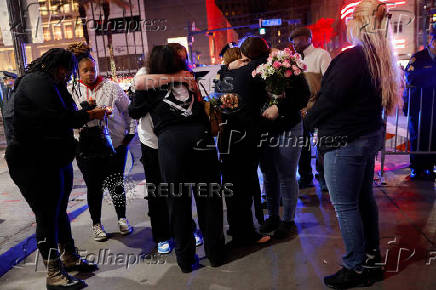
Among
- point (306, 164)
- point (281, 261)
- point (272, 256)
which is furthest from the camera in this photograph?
point (306, 164)

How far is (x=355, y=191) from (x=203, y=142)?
1272 millimetres

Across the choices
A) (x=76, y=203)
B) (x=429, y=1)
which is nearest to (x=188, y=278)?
(x=76, y=203)

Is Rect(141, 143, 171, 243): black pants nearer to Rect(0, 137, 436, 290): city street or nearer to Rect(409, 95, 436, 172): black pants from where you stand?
Rect(0, 137, 436, 290): city street

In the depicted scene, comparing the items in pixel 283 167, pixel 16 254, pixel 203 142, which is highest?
pixel 203 142

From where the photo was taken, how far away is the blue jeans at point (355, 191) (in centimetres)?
248

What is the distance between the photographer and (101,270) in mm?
3283

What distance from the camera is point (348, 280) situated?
263cm

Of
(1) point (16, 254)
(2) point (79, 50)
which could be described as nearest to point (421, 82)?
(2) point (79, 50)

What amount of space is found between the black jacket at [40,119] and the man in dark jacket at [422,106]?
492 centimetres

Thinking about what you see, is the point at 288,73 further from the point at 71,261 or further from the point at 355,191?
the point at 71,261

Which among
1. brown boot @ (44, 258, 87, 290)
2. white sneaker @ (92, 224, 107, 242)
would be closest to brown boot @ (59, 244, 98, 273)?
brown boot @ (44, 258, 87, 290)

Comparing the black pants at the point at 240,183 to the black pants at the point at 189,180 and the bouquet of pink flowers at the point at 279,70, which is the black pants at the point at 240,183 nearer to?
the black pants at the point at 189,180

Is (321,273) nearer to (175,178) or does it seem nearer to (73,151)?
(175,178)

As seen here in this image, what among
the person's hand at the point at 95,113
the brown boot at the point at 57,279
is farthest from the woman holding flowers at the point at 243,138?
the brown boot at the point at 57,279
